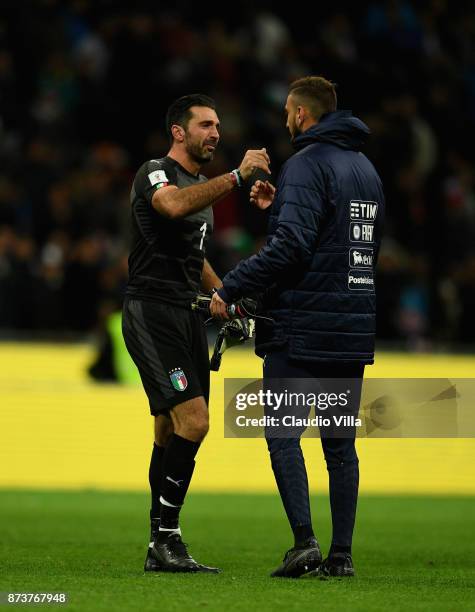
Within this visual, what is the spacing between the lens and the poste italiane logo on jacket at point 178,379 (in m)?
7.36

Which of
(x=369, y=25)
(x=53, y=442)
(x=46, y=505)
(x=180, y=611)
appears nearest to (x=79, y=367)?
(x=53, y=442)

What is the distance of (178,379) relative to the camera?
737cm

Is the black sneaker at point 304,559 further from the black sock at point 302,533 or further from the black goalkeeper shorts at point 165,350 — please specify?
the black goalkeeper shorts at point 165,350

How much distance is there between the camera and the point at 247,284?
711 cm

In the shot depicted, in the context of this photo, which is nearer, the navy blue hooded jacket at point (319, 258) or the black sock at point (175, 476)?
the navy blue hooded jacket at point (319, 258)

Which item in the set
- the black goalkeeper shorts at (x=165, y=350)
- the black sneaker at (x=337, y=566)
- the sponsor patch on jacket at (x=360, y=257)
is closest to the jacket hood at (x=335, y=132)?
the sponsor patch on jacket at (x=360, y=257)

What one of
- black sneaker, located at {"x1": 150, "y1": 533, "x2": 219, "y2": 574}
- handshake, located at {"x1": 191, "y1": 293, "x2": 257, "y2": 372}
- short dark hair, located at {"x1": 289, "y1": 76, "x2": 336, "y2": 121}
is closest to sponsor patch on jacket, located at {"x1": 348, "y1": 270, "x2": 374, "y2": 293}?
handshake, located at {"x1": 191, "y1": 293, "x2": 257, "y2": 372}

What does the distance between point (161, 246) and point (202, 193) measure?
1.35 ft

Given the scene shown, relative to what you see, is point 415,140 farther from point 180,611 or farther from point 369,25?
point 180,611

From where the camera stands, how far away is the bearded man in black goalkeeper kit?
24.0 feet

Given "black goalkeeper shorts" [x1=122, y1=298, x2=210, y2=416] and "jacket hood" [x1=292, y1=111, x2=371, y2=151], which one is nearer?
"jacket hood" [x1=292, y1=111, x2=371, y2=151]

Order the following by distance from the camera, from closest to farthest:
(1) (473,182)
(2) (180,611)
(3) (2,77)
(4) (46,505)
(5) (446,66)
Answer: (2) (180,611) < (4) (46,505) < (3) (2,77) < (1) (473,182) < (5) (446,66)

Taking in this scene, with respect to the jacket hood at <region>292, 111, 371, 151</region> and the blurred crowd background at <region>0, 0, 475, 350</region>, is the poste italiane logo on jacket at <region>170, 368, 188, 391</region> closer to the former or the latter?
the jacket hood at <region>292, 111, 371, 151</region>

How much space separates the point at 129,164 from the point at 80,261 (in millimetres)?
2611
